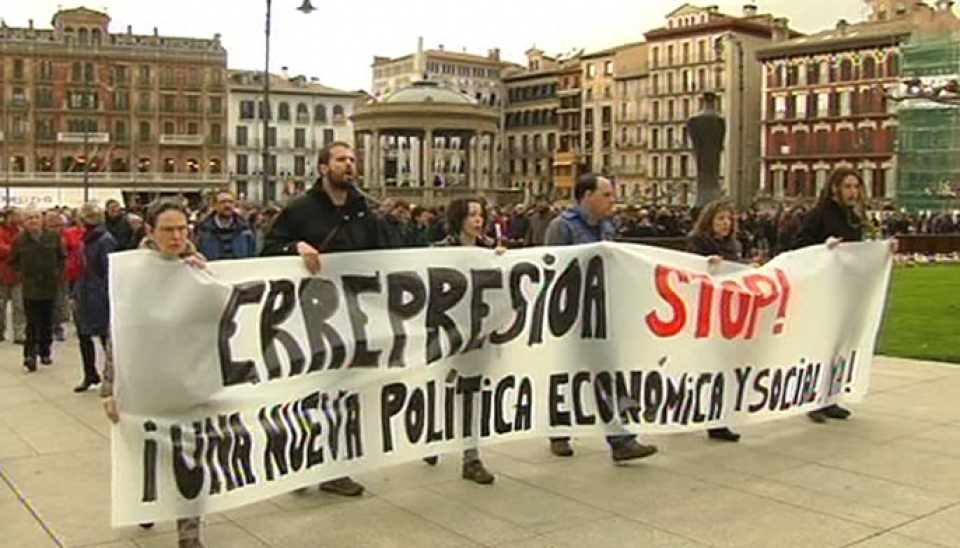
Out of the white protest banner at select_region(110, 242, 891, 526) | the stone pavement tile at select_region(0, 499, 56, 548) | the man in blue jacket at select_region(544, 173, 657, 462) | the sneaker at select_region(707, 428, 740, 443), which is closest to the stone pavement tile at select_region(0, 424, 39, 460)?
the stone pavement tile at select_region(0, 499, 56, 548)

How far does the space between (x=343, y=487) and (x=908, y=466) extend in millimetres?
3526

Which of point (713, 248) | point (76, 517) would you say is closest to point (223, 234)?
point (713, 248)

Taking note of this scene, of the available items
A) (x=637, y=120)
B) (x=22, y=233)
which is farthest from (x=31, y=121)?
(x=22, y=233)

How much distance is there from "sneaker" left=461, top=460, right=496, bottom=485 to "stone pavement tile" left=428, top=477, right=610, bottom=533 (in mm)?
51

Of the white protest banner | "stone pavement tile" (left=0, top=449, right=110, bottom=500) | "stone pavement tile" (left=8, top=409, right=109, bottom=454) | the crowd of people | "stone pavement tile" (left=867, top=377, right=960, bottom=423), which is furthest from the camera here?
"stone pavement tile" (left=867, top=377, right=960, bottom=423)

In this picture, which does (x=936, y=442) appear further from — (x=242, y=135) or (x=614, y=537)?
(x=242, y=135)

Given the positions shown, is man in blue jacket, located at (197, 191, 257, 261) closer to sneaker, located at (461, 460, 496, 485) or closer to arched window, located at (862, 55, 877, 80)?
sneaker, located at (461, 460, 496, 485)

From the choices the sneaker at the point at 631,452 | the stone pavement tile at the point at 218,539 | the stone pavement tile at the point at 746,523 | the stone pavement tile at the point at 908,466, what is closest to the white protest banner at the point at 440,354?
the sneaker at the point at 631,452

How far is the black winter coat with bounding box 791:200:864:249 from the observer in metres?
8.39

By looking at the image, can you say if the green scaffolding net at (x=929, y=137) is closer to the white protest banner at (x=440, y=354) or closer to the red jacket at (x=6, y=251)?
the red jacket at (x=6, y=251)

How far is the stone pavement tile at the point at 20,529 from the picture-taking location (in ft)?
17.3

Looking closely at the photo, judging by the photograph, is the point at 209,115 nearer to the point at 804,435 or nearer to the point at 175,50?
the point at 175,50

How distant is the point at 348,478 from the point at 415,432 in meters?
0.51

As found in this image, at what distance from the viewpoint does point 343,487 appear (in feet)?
20.3
